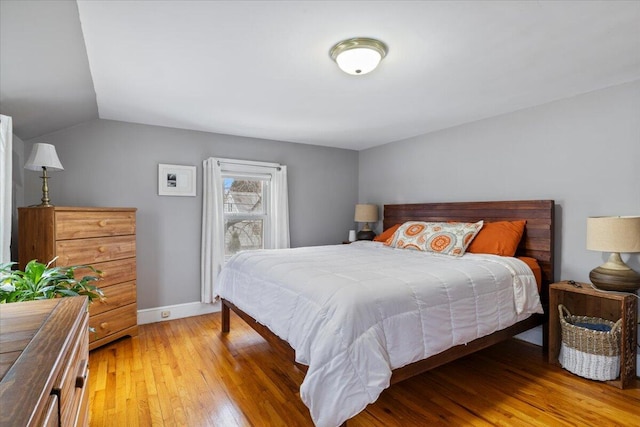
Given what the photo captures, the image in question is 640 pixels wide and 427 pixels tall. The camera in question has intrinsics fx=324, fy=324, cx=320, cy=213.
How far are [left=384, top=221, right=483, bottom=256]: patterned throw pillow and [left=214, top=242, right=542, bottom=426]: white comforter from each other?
6.6 inches

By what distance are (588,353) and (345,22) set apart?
107 inches

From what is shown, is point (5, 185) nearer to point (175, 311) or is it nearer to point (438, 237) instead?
point (175, 311)

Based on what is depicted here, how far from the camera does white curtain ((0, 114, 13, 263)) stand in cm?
213

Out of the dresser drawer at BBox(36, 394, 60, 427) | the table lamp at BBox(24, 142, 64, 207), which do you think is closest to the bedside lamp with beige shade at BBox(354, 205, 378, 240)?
the table lamp at BBox(24, 142, 64, 207)

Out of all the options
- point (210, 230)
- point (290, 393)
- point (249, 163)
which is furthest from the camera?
point (249, 163)

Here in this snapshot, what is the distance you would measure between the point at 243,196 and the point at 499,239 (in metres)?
2.94

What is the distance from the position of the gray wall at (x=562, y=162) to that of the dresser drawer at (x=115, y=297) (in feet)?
11.2

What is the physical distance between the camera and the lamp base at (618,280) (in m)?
2.21

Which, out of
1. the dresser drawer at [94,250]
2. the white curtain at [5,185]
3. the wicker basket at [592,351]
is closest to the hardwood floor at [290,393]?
the wicker basket at [592,351]

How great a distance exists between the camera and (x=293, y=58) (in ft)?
6.70

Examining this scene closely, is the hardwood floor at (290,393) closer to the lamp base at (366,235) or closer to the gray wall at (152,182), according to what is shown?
the gray wall at (152,182)

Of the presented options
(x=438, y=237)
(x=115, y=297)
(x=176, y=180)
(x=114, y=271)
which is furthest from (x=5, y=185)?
(x=438, y=237)

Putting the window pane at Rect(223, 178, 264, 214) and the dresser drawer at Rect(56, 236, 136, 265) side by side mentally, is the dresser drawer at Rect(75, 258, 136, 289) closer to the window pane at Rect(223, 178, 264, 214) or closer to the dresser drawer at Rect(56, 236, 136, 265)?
the dresser drawer at Rect(56, 236, 136, 265)

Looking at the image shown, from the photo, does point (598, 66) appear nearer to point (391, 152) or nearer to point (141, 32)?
point (391, 152)
